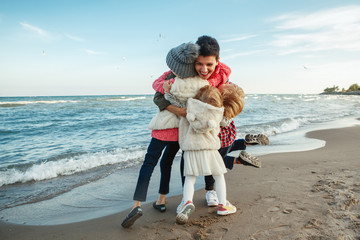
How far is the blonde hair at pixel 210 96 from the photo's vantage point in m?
2.40

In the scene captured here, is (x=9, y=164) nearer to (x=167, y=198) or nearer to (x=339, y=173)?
(x=167, y=198)

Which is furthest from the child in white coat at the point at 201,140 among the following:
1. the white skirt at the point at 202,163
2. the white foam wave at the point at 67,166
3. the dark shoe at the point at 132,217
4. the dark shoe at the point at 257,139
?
the white foam wave at the point at 67,166

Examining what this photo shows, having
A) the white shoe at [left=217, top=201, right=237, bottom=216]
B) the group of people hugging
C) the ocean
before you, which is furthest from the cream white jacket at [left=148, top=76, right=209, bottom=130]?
the ocean

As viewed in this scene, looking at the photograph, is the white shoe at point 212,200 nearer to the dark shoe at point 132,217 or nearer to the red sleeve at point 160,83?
the dark shoe at point 132,217

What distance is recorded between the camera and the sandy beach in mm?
2111

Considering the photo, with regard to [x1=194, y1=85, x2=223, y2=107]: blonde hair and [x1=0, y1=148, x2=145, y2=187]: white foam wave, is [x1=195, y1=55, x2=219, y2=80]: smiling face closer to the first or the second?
[x1=194, y1=85, x2=223, y2=107]: blonde hair

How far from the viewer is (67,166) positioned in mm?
4805

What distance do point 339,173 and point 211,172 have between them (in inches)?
86.1

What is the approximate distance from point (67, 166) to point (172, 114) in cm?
311

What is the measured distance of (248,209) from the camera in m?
2.60

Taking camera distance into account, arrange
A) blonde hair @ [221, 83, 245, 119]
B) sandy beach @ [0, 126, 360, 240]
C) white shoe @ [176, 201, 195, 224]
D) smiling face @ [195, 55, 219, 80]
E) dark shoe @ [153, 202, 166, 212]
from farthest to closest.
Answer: dark shoe @ [153, 202, 166, 212] → blonde hair @ [221, 83, 245, 119] → smiling face @ [195, 55, 219, 80] → white shoe @ [176, 201, 195, 224] → sandy beach @ [0, 126, 360, 240]

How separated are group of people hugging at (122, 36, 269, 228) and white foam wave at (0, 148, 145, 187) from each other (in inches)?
104

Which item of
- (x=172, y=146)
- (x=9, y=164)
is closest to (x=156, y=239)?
(x=172, y=146)

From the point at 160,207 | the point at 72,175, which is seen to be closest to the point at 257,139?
the point at 160,207
